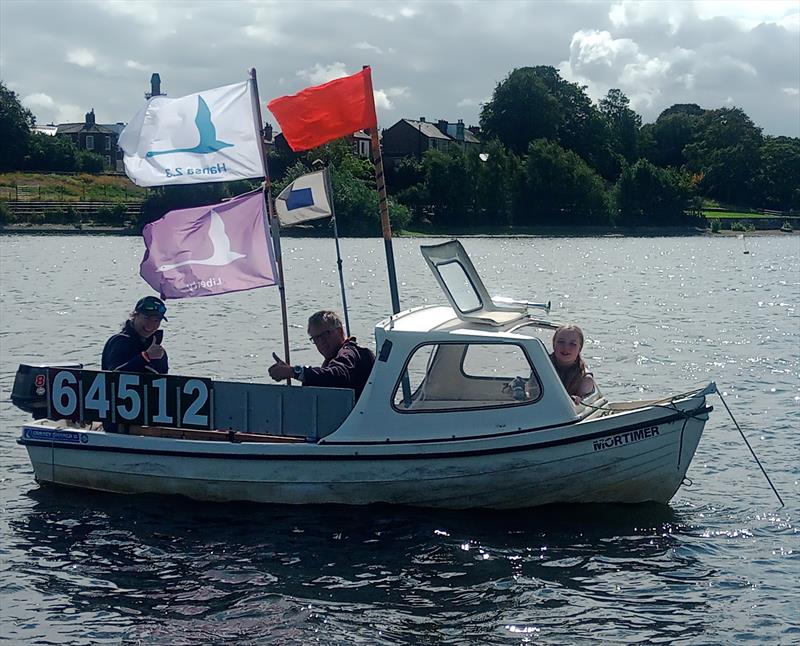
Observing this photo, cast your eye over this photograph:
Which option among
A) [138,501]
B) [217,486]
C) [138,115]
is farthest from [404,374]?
[138,115]

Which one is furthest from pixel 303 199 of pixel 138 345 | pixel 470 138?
pixel 470 138

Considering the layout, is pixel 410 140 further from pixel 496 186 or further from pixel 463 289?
pixel 463 289

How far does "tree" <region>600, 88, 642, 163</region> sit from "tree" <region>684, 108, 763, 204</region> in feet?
34.4

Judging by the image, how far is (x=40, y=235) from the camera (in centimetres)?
9700

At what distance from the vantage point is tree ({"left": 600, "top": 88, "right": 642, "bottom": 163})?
16576 centimetres

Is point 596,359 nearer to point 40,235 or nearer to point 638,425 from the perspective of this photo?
point 638,425

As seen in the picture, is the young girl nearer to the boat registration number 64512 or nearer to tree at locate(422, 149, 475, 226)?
the boat registration number 64512

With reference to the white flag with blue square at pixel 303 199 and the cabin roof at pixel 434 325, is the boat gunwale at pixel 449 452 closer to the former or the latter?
the cabin roof at pixel 434 325

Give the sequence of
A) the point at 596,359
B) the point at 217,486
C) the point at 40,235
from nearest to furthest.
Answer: the point at 217,486 < the point at 596,359 < the point at 40,235

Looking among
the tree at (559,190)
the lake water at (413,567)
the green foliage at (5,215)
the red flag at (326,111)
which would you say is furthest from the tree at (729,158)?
the red flag at (326,111)

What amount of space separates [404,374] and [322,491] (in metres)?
1.72

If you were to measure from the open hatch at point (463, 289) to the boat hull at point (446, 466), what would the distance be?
151cm

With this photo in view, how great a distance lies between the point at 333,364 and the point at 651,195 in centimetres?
12729

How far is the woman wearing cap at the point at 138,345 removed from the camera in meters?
13.7
